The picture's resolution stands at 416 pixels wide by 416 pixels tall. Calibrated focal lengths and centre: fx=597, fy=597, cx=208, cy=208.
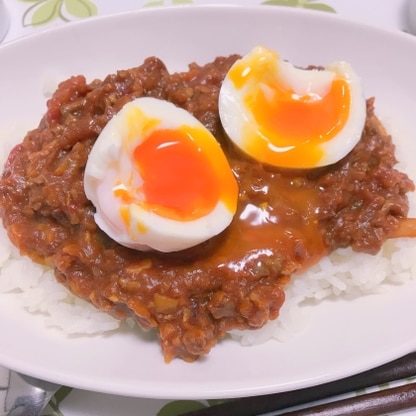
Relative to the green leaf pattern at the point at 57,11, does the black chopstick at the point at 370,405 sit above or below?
below

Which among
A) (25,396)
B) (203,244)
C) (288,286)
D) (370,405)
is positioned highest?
(203,244)

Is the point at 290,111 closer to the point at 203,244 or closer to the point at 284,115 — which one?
the point at 284,115

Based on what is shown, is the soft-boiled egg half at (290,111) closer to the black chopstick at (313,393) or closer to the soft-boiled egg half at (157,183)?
the soft-boiled egg half at (157,183)

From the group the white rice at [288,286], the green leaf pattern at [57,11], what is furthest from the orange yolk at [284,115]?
the green leaf pattern at [57,11]

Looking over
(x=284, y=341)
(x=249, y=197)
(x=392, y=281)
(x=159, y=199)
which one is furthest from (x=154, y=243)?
(x=392, y=281)

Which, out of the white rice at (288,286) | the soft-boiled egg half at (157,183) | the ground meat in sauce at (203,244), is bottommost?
the white rice at (288,286)

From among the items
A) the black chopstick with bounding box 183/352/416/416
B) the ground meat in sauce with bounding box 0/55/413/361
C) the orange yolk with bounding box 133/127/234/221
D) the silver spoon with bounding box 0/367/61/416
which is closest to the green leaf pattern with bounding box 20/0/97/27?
the ground meat in sauce with bounding box 0/55/413/361

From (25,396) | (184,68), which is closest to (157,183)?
(25,396)

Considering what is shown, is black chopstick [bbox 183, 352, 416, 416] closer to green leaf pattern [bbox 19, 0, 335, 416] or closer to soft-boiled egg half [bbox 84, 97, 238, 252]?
soft-boiled egg half [bbox 84, 97, 238, 252]
